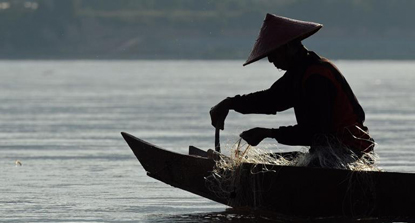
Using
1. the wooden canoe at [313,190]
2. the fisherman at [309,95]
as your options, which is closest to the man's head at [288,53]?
the fisherman at [309,95]

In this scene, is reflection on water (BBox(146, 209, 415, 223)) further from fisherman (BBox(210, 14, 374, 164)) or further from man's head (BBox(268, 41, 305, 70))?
man's head (BBox(268, 41, 305, 70))

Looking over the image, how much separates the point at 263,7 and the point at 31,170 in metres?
133

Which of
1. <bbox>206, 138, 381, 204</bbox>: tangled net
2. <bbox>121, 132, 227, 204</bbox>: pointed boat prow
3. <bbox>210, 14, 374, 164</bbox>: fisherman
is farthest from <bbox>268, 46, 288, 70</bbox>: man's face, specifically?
<bbox>121, 132, 227, 204</bbox>: pointed boat prow

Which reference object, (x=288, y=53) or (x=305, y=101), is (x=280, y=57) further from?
Answer: (x=305, y=101)

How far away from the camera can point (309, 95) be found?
959 cm

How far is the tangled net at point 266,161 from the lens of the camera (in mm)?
9805

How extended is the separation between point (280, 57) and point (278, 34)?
0.58ft

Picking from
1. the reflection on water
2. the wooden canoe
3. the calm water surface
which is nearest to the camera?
the wooden canoe

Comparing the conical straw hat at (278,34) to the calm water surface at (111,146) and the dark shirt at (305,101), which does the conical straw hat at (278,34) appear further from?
the calm water surface at (111,146)

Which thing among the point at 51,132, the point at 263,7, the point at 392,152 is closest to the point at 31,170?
the point at 392,152

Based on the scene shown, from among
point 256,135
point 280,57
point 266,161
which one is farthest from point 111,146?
point 280,57

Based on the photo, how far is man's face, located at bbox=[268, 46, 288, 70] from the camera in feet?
32.4

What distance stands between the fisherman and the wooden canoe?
0.90ft

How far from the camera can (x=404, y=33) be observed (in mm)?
128875
